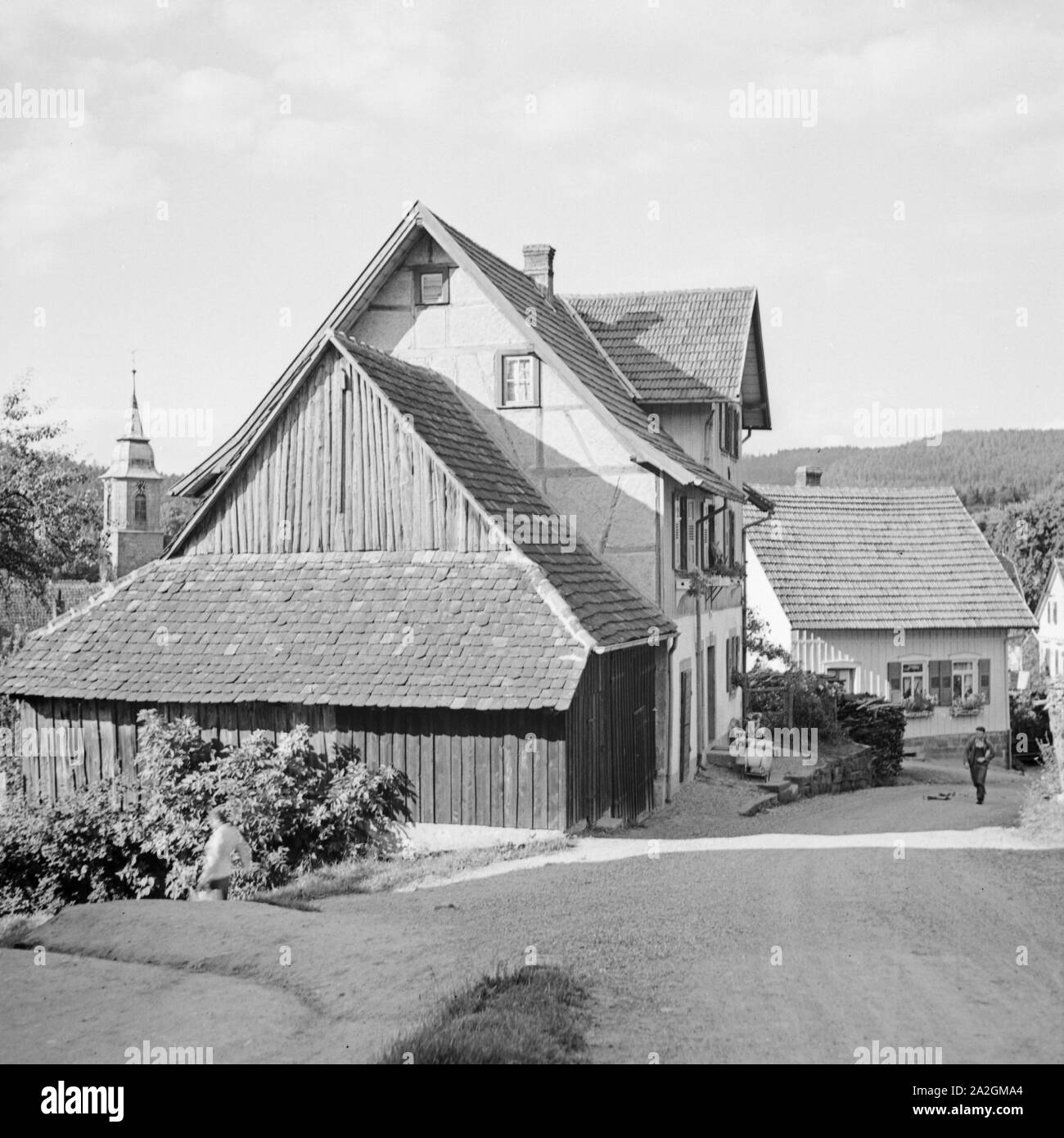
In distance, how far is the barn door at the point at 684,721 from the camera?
21.3 m

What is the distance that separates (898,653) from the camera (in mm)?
34906

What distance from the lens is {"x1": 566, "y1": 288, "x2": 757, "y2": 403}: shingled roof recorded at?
2270cm

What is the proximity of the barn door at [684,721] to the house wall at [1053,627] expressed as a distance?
42.1 metres

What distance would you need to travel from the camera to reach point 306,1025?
8594mm

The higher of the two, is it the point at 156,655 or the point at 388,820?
the point at 156,655

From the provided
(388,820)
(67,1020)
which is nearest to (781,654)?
(388,820)

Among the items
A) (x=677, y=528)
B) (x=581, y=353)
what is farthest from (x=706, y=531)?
(x=581, y=353)

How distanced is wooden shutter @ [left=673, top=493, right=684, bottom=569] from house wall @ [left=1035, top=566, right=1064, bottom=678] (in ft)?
142

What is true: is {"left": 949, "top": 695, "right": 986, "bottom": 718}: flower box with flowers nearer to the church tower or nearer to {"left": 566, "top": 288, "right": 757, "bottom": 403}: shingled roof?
{"left": 566, "top": 288, "right": 757, "bottom": 403}: shingled roof

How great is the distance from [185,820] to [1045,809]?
11350 mm

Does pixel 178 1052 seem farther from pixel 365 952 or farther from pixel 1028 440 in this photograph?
pixel 1028 440

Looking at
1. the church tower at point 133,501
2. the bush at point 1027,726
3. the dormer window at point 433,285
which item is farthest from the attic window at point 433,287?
the church tower at point 133,501
